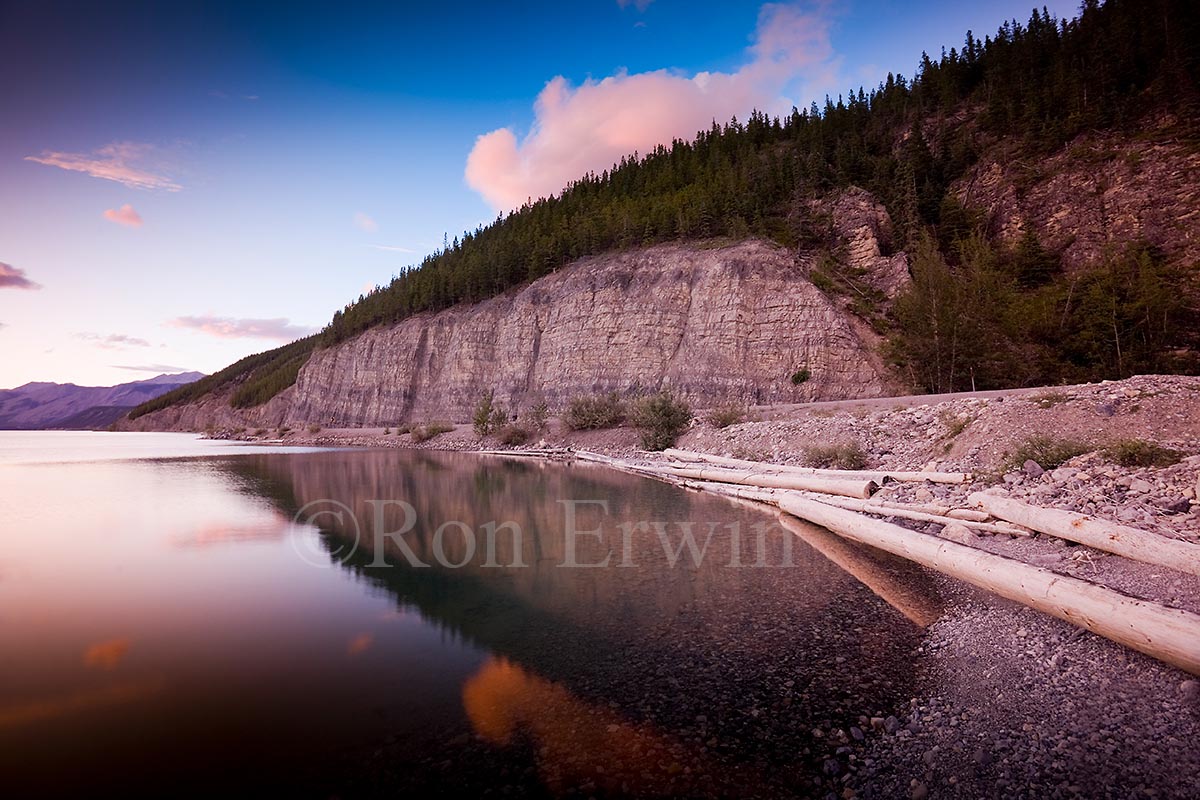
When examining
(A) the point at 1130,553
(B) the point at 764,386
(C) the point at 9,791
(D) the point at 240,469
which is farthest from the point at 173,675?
(B) the point at 764,386

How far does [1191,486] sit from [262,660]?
1422 cm

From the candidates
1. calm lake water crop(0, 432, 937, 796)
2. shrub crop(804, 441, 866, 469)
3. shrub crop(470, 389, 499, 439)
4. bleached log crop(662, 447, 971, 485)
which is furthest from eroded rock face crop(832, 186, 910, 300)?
calm lake water crop(0, 432, 937, 796)

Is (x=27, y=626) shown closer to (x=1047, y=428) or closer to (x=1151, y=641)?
(x=1151, y=641)

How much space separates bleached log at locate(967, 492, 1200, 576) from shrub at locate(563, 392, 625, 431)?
3036 cm

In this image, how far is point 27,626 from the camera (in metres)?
7.26

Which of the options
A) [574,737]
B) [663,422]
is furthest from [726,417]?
[574,737]

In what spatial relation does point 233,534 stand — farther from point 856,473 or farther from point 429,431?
point 429,431

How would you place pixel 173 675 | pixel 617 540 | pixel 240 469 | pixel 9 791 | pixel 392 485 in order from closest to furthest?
pixel 9 791 < pixel 173 675 < pixel 617 540 < pixel 392 485 < pixel 240 469

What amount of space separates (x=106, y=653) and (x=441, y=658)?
4.24 m

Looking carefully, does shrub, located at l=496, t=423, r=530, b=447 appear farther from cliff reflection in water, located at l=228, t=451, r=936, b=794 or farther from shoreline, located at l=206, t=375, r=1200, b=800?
shoreline, located at l=206, t=375, r=1200, b=800

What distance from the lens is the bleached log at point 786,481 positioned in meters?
13.6

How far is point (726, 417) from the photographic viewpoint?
29188mm

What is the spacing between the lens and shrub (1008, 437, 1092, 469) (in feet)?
38.3

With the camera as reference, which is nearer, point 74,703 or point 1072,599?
point 74,703
